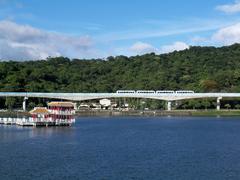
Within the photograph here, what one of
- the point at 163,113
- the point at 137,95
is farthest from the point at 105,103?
the point at 163,113

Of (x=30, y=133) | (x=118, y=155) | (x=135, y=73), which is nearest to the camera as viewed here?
(x=118, y=155)

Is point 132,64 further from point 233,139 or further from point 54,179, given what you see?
point 54,179

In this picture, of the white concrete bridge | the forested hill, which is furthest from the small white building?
the white concrete bridge

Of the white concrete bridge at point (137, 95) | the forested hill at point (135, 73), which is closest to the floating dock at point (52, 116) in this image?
the white concrete bridge at point (137, 95)

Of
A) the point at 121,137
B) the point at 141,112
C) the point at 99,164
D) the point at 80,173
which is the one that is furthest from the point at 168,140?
the point at 141,112

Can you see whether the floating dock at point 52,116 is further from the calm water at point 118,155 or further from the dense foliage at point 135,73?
the dense foliage at point 135,73

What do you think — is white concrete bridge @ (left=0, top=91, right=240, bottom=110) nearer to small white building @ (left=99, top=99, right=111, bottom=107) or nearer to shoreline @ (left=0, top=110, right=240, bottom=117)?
shoreline @ (left=0, top=110, right=240, bottom=117)

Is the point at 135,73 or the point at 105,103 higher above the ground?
the point at 135,73

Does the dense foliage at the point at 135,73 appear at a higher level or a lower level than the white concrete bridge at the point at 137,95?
higher

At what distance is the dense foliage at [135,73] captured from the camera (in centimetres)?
12656

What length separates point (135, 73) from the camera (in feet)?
505

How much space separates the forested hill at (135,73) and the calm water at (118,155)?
63024mm

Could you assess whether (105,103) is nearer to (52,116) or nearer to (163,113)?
(163,113)

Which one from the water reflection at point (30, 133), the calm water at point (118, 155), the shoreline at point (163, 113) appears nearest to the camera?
the calm water at point (118, 155)
